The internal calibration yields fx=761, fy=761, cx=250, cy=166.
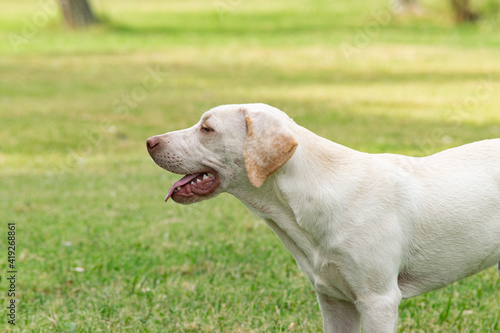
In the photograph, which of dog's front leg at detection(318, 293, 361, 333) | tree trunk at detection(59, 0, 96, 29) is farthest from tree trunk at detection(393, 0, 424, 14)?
dog's front leg at detection(318, 293, 361, 333)

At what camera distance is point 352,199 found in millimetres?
3559

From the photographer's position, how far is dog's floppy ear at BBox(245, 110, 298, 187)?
3.44 meters

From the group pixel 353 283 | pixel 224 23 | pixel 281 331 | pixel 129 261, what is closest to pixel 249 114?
pixel 353 283

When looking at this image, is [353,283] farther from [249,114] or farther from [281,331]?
[281,331]

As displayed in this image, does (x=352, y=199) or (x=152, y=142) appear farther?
(x=152, y=142)

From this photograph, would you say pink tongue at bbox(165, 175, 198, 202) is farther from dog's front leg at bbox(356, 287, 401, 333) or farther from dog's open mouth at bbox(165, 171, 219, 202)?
dog's front leg at bbox(356, 287, 401, 333)

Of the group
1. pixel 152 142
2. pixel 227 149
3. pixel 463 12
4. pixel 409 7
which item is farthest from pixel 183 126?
pixel 409 7

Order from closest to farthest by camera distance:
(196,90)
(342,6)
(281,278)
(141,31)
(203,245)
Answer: (281,278)
(203,245)
(196,90)
(141,31)
(342,6)

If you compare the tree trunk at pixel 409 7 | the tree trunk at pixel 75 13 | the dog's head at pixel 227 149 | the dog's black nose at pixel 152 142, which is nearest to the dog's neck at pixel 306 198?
the dog's head at pixel 227 149

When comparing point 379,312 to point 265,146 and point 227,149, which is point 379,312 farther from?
point 227,149

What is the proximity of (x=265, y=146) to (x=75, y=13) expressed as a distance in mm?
23916

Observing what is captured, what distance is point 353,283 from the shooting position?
354 centimetres

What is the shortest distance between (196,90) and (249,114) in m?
12.8

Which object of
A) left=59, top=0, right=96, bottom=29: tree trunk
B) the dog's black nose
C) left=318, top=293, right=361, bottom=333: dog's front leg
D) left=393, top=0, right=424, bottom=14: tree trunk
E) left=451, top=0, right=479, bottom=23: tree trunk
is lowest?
left=393, top=0, right=424, bottom=14: tree trunk
